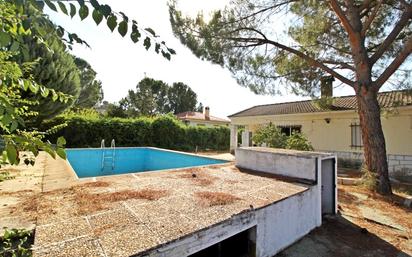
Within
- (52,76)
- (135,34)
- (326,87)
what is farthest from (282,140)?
(135,34)

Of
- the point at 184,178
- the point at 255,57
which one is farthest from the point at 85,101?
the point at 184,178

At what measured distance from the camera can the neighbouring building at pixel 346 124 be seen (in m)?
13.2

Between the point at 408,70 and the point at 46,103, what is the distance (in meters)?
17.7

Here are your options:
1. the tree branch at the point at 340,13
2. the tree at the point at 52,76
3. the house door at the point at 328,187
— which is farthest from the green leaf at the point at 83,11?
the tree at the point at 52,76

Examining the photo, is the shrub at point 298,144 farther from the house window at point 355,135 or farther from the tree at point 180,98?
the tree at point 180,98

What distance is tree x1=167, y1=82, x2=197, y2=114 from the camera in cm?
5806

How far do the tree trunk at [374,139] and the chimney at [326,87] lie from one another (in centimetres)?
234

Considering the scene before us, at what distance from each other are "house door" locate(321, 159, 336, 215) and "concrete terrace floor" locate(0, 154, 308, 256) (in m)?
1.68

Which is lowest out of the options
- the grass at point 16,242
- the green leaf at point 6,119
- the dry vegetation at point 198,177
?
the grass at point 16,242

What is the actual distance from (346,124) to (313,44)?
25.0 ft

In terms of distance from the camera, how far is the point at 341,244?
5242mm

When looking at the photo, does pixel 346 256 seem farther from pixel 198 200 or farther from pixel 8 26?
pixel 8 26

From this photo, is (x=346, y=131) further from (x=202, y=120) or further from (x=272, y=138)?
(x=202, y=120)

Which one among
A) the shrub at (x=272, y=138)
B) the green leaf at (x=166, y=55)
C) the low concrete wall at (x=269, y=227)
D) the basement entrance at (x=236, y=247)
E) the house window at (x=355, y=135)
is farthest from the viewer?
the house window at (x=355, y=135)
